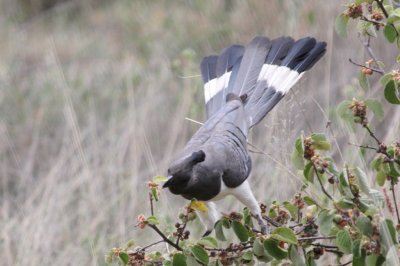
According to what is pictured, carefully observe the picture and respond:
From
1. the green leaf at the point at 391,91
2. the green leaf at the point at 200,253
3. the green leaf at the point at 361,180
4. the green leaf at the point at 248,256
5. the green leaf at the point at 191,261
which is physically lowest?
the green leaf at the point at 248,256

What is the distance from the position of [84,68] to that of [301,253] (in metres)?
5.51

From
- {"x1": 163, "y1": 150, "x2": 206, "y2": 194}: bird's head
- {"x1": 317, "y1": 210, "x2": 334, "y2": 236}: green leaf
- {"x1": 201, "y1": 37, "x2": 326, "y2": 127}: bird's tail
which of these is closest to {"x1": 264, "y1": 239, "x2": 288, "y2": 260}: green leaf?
{"x1": 317, "y1": 210, "x2": 334, "y2": 236}: green leaf

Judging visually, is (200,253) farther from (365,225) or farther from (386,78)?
(386,78)

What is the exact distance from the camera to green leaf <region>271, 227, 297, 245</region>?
213 centimetres

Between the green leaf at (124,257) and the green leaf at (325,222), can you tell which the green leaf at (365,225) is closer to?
the green leaf at (325,222)

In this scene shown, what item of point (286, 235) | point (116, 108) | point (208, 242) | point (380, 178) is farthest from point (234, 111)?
point (116, 108)

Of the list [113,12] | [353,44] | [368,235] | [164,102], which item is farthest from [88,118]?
[368,235]

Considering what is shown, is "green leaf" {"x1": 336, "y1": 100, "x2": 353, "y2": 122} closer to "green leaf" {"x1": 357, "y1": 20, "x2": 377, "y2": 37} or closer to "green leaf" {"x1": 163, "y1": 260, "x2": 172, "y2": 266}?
"green leaf" {"x1": 357, "y1": 20, "x2": 377, "y2": 37}

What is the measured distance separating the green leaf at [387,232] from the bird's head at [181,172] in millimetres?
784

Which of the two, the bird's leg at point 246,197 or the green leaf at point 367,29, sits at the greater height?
the green leaf at point 367,29

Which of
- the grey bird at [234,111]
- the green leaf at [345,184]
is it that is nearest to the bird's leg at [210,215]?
the grey bird at [234,111]

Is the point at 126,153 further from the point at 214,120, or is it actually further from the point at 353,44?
the point at 214,120

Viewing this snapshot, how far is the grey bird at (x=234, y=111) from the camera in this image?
2.80 meters

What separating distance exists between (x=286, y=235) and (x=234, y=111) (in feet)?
4.53
